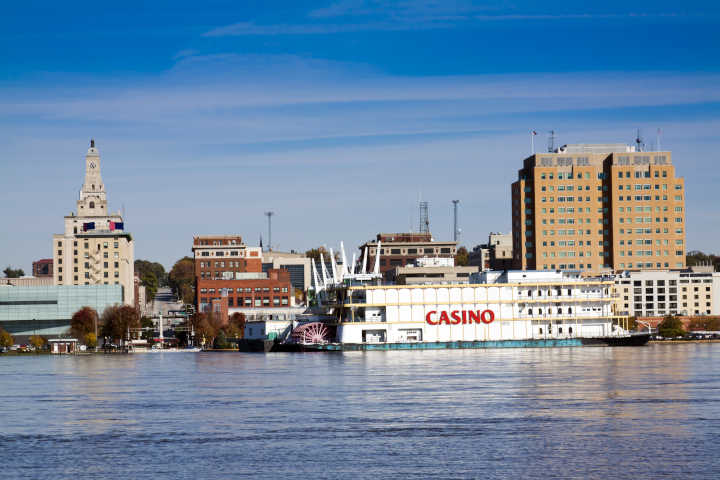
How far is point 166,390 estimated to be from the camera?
84688mm

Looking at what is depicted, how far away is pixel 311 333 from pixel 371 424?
100672 millimetres

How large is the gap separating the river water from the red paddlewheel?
187ft

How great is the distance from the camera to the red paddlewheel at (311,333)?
160000 mm

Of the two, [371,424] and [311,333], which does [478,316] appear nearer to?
[311,333]

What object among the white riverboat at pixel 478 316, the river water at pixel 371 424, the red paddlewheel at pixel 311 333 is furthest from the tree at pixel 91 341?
the river water at pixel 371 424

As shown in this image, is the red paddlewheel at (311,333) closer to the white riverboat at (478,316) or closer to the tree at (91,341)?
the white riverboat at (478,316)

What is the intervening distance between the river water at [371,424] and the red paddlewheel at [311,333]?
57073 millimetres

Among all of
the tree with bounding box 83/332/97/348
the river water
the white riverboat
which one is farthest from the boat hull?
the tree with bounding box 83/332/97/348

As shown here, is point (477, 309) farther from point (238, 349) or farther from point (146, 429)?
point (146, 429)

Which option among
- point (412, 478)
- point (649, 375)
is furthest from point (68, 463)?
point (649, 375)

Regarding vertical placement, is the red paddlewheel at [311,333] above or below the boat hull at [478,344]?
above

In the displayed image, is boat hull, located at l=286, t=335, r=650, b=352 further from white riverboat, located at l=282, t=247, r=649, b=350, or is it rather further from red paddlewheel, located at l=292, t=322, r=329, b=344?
red paddlewheel, located at l=292, t=322, r=329, b=344

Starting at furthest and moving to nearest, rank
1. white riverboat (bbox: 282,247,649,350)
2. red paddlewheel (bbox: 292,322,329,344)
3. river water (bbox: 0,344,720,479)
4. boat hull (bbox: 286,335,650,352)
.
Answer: red paddlewheel (bbox: 292,322,329,344) < white riverboat (bbox: 282,247,649,350) < boat hull (bbox: 286,335,650,352) < river water (bbox: 0,344,720,479)

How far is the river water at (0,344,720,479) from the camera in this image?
156 feet
